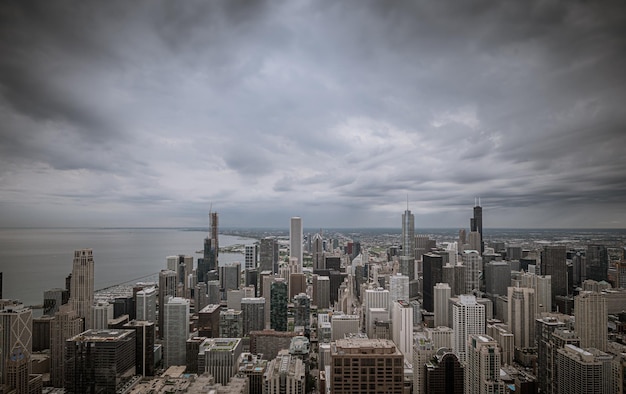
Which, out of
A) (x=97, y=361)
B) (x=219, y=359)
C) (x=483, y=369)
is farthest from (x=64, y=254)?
(x=483, y=369)

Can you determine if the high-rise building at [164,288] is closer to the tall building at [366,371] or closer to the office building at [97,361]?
the office building at [97,361]

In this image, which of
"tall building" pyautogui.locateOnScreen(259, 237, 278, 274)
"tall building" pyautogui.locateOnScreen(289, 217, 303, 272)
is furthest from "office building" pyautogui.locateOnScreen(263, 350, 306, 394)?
A: "tall building" pyautogui.locateOnScreen(259, 237, 278, 274)

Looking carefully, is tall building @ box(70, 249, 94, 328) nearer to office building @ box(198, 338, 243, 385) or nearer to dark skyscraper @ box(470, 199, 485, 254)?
office building @ box(198, 338, 243, 385)

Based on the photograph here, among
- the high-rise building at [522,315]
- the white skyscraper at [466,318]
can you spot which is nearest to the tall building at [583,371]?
the high-rise building at [522,315]

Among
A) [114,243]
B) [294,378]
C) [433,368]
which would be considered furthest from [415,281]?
[114,243]

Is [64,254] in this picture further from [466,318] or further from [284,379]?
[466,318]

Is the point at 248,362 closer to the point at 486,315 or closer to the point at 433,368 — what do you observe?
the point at 433,368
